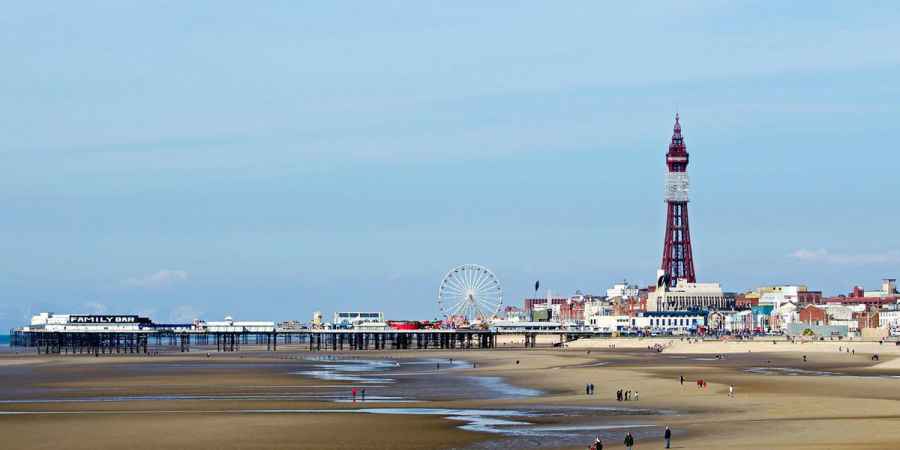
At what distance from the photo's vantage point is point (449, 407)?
60.4 meters

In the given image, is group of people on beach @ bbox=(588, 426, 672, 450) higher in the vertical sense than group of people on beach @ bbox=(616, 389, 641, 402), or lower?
lower

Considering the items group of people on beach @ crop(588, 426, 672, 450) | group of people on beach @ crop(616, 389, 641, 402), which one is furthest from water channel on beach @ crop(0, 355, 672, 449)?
group of people on beach @ crop(616, 389, 641, 402)

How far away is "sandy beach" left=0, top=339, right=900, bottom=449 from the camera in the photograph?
46.7 meters

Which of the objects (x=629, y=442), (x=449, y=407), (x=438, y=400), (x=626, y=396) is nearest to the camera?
(x=629, y=442)

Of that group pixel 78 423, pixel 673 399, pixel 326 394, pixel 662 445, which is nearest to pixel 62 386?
pixel 326 394

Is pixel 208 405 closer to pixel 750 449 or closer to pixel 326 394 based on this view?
pixel 326 394

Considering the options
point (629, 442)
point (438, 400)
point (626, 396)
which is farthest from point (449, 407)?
point (629, 442)

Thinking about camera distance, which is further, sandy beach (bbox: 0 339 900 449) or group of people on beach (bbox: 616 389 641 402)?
group of people on beach (bbox: 616 389 641 402)

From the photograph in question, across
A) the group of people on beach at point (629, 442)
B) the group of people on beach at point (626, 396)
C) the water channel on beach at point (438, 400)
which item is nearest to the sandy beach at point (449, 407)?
the water channel on beach at point (438, 400)

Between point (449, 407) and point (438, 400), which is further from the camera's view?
point (438, 400)

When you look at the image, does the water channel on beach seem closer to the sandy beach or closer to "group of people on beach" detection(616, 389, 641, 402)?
the sandy beach

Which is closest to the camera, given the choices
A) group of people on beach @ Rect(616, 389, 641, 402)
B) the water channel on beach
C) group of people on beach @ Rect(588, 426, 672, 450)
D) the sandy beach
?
group of people on beach @ Rect(588, 426, 672, 450)

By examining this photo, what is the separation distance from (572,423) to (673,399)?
42.2 feet

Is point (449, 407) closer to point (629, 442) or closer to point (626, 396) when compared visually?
point (626, 396)
